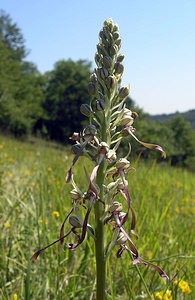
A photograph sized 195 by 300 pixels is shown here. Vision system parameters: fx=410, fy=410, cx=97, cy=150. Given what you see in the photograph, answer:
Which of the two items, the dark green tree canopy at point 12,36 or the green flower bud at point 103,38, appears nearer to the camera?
the green flower bud at point 103,38

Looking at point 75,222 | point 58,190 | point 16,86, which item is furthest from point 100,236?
point 16,86

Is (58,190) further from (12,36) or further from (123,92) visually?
(12,36)

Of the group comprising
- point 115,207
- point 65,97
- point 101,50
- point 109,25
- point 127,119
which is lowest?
point 115,207

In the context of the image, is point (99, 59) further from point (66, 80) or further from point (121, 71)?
point (66, 80)

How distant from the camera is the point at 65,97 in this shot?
65.7 m

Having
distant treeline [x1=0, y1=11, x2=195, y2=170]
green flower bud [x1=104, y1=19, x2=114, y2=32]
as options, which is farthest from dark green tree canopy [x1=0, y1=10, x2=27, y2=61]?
green flower bud [x1=104, y1=19, x2=114, y2=32]

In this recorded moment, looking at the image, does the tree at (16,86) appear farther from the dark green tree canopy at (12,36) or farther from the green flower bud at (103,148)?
the green flower bud at (103,148)

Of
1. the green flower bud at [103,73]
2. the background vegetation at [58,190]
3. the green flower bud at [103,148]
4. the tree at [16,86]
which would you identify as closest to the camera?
the green flower bud at [103,148]

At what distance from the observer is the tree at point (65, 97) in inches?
2507

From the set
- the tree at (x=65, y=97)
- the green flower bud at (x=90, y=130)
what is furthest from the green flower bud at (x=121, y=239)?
the tree at (x=65, y=97)

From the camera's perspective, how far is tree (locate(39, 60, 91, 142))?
209ft

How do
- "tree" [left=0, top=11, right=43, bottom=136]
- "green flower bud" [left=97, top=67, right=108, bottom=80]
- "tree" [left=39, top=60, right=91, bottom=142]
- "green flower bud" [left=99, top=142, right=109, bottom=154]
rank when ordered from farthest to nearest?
"tree" [left=39, top=60, right=91, bottom=142]
"tree" [left=0, top=11, right=43, bottom=136]
"green flower bud" [left=97, top=67, right=108, bottom=80]
"green flower bud" [left=99, top=142, right=109, bottom=154]

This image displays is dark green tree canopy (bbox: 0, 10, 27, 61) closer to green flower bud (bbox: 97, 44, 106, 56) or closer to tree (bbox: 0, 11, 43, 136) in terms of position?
tree (bbox: 0, 11, 43, 136)

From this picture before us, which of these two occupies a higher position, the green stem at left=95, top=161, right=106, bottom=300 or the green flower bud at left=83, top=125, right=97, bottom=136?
the green flower bud at left=83, top=125, right=97, bottom=136
